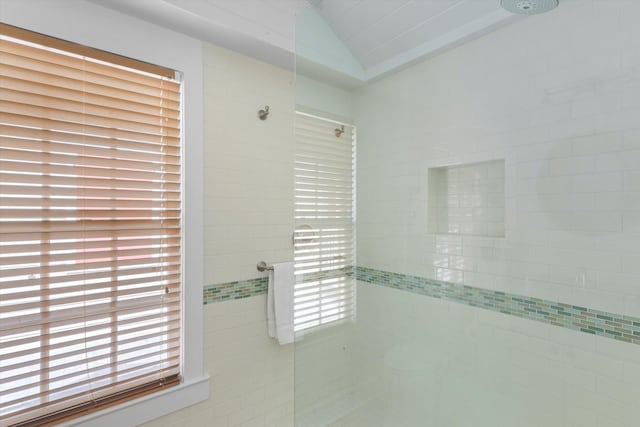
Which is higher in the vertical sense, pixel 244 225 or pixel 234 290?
pixel 244 225

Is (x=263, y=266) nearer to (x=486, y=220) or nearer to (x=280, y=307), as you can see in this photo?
(x=280, y=307)

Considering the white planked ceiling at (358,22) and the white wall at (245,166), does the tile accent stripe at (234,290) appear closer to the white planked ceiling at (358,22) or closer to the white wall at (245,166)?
the white wall at (245,166)

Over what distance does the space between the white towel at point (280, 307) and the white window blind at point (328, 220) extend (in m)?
0.18

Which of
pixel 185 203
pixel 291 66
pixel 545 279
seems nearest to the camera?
pixel 545 279

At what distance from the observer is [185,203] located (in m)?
1.56

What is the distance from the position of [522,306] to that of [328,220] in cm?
89

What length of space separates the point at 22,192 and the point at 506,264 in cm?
186

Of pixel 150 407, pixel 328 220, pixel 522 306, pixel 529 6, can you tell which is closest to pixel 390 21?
pixel 529 6

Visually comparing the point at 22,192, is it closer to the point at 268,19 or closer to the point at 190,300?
the point at 190,300

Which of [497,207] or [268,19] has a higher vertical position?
[268,19]

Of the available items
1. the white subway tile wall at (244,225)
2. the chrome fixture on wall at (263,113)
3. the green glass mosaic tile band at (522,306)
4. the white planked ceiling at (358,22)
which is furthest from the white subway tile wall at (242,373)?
the white planked ceiling at (358,22)

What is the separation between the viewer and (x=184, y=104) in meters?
1.56

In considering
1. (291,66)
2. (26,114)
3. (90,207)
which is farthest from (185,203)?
(291,66)

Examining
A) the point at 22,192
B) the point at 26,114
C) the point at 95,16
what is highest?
the point at 95,16
